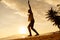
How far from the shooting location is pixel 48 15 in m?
9.60

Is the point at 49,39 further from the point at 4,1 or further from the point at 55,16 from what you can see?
the point at 4,1

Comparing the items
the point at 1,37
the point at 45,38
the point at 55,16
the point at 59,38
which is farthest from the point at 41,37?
the point at 1,37

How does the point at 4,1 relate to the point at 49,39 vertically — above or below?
above

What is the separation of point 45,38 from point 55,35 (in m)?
0.43

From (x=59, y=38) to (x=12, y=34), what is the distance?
15.7ft

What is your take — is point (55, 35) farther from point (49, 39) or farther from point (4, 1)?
point (4, 1)

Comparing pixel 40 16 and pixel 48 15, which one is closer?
pixel 48 15

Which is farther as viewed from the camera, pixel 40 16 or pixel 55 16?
pixel 40 16

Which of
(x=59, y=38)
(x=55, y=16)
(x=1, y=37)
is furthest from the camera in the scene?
(x=1, y=37)

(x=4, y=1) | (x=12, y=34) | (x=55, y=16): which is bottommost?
(x=12, y=34)

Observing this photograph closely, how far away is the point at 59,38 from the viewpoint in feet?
24.0

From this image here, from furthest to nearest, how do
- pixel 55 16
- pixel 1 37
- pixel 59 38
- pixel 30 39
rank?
pixel 1 37
pixel 55 16
pixel 30 39
pixel 59 38

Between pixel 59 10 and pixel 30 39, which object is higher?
pixel 59 10

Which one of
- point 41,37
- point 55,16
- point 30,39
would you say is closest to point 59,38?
point 41,37
